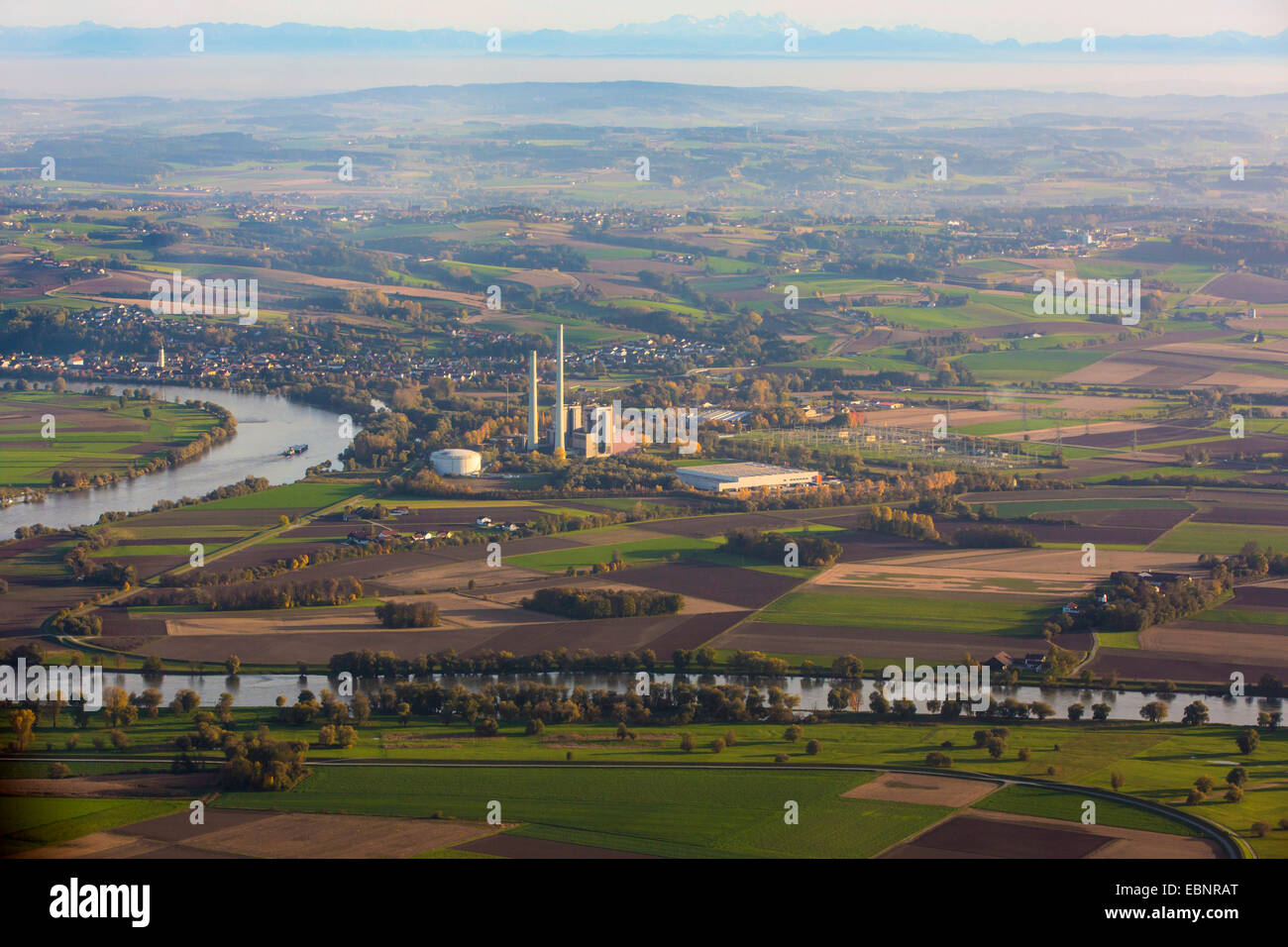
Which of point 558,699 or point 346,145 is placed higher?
point 346,145

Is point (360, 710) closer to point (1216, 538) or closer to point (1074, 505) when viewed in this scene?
point (1216, 538)

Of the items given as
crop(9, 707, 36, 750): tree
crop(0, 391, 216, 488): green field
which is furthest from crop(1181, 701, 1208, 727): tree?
crop(0, 391, 216, 488): green field

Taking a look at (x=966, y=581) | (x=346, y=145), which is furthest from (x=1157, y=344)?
(x=346, y=145)

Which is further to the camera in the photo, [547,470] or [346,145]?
[346,145]

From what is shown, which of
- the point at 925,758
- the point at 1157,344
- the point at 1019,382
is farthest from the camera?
the point at 1157,344

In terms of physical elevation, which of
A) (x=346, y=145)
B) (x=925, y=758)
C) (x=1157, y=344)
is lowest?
(x=925, y=758)

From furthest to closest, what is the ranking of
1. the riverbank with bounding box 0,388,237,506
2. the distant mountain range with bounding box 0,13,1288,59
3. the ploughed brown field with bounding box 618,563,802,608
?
the distant mountain range with bounding box 0,13,1288,59 → the riverbank with bounding box 0,388,237,506 → the ploughed brown field with bounding box 618,563,802,608

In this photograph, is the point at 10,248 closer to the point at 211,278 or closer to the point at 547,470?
the point at 211,278

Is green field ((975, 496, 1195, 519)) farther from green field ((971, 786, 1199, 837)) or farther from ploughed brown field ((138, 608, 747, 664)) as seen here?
green field ((971, 786, 1199, 837))
